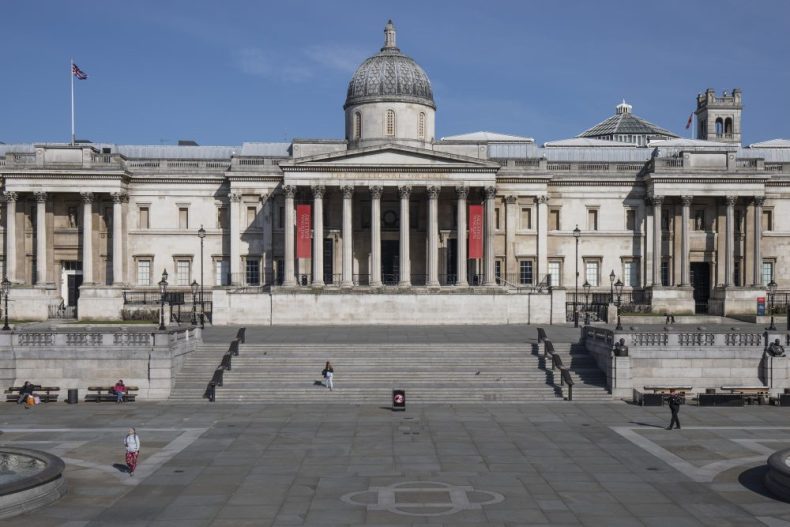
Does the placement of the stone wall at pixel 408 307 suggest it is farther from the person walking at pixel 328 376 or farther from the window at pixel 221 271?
the person walking at pixel 328 376

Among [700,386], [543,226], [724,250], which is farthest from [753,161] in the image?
[700,386]

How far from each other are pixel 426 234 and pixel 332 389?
111 ft

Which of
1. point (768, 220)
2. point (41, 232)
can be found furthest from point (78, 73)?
point (768, 220)

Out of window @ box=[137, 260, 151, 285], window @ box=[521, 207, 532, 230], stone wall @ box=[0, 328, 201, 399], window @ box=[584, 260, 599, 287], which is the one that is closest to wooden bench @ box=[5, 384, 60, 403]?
stone wall @ box=[0, 328, 201, 399]

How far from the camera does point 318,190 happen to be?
73.1 meters

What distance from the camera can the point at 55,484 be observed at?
1022 inches

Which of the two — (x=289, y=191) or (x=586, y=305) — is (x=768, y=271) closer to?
(x=586, y=305)

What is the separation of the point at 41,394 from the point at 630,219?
2020 inches

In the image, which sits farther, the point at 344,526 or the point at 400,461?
the point at 400,461

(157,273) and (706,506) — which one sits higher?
(157,273)

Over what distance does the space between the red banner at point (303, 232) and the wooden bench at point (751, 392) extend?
35399 mm

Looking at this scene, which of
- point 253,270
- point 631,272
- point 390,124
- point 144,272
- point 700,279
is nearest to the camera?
point 390,124

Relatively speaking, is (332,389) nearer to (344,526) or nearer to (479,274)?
(344,526)

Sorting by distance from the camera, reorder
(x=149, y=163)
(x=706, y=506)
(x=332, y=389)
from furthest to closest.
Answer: (x=149, y=163)
(x=332, y=389)
(x=706, y=506)
